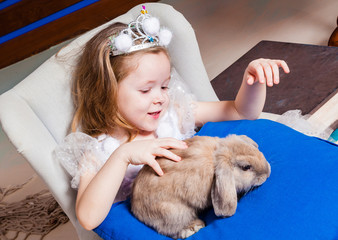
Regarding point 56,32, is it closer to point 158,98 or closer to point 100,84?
point 100,84

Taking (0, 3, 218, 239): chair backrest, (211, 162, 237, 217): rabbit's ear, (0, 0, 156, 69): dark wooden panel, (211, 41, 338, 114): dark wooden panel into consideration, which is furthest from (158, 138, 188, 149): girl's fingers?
(0, 0, 156, 69): dark wooden panel

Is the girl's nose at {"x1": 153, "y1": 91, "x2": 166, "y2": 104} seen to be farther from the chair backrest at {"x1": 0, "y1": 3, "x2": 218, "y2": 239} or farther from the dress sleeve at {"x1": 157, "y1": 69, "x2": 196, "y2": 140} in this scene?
the chair backrest at {"x1": 0, "y1": 3, "x2": 218, "y2": 239}

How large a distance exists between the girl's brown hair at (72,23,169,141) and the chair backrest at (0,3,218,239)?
46mm

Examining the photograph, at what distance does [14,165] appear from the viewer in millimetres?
2266

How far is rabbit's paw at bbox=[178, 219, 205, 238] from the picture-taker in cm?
86

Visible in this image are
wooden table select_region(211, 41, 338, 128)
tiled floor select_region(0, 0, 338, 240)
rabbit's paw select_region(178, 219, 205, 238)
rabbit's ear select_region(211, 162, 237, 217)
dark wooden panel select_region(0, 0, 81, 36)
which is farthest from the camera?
dark wooden panel select_region(0, 0, 81, 36)

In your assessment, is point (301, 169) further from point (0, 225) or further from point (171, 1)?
point (171, 1)

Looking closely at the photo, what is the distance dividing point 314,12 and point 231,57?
2.76 feet

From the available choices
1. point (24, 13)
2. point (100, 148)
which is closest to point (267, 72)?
point (100, 148)

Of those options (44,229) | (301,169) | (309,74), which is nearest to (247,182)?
(301,169)

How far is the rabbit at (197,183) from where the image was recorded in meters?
0.78

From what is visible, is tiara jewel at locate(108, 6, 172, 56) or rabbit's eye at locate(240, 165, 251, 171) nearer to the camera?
rabbit's eye at locate(240, 165, 251, 171)

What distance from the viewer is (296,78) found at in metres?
1.53

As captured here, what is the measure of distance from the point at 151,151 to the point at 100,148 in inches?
11.9
